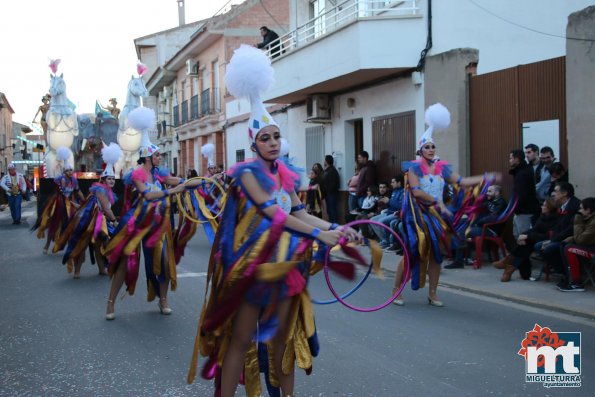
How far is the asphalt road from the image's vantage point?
4.61 metres

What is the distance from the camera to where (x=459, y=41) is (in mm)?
13109

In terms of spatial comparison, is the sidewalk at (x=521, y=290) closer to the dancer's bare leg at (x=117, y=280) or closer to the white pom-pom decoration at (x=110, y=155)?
the dancer's bare leg at (x=117, y=280)

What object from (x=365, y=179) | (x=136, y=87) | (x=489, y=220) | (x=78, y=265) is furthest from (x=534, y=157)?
(x=136, y=87)

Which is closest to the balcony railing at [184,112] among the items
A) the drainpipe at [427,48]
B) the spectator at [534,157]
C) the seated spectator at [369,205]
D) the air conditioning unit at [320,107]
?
the air conditioning unit at [320,107]

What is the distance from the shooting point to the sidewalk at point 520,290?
706cm

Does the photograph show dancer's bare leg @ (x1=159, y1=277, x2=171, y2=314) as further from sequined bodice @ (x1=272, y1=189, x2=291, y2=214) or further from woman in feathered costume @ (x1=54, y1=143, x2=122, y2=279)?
sequined bodice @ (x1=272, y1=189, x2=291, y2=214)

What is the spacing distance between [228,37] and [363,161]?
14.5 m

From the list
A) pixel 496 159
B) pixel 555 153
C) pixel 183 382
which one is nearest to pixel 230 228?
pixel 183 382

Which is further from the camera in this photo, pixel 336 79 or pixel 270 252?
pixel 336 79

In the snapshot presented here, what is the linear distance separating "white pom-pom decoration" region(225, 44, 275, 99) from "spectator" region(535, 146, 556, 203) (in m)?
6.65

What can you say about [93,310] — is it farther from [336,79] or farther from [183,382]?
[336,79]

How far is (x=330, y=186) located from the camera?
1558cm

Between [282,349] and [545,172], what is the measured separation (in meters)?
6.89

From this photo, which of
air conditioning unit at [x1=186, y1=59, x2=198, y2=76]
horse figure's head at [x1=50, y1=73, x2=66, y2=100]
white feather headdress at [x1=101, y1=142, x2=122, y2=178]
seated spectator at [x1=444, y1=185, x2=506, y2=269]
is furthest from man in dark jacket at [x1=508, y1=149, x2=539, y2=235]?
air conditioning unit at [x1=186, y1=59, x2=198, y2=76]
